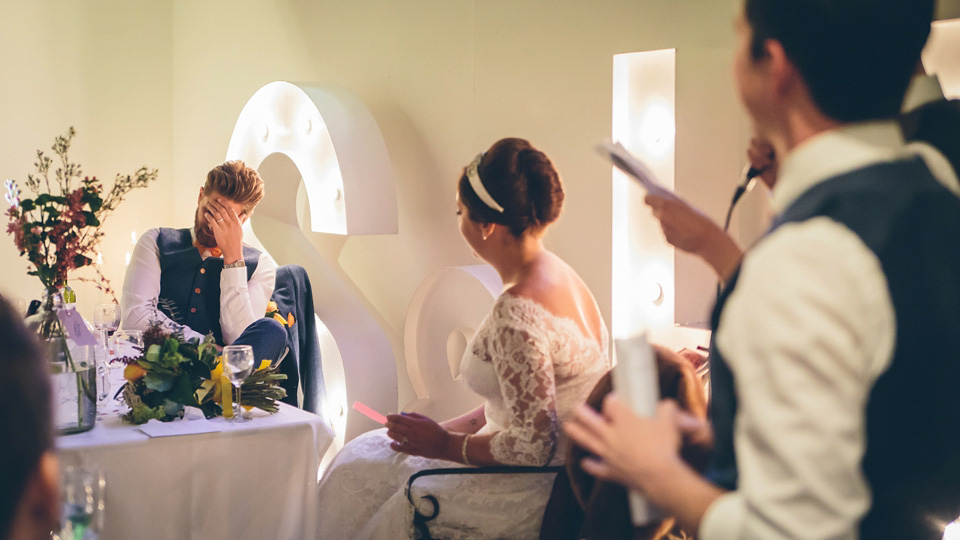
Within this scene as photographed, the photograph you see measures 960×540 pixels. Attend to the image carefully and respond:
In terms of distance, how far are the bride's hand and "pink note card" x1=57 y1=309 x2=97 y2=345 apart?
2.64ft

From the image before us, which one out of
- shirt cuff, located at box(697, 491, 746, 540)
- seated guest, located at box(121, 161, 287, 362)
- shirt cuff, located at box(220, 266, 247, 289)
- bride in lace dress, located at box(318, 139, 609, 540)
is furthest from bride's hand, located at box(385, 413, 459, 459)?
shirt cuff, located at box(697, 491, 746, 540)

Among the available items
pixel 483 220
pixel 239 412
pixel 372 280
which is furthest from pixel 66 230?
pixel 372 280

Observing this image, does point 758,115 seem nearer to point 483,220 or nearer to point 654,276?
point 483,220

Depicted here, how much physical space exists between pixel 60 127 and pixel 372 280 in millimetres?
2701

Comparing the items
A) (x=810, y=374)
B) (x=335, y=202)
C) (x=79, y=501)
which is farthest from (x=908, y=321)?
(x=335, y=202)

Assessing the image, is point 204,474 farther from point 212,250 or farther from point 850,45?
point 850,45

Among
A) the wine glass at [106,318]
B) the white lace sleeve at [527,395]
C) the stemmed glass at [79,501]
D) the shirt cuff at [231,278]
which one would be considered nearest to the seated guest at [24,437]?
the stemmed glass at [79,501]

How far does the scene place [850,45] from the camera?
2.72 feet

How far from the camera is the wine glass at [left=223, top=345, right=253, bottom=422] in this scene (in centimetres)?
217

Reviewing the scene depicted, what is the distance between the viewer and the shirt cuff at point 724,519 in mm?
821

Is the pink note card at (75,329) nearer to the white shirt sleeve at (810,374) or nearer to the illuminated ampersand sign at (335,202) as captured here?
the illuminated ampersand sign at (335,202)

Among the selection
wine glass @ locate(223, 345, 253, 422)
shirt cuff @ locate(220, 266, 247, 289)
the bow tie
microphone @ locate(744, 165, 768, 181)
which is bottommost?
wine glass @ locate(223, 345, 253, 422)

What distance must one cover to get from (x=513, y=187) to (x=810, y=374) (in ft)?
5.20

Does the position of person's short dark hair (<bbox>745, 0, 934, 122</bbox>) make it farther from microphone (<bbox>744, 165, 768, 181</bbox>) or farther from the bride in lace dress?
the bride in lace dress
